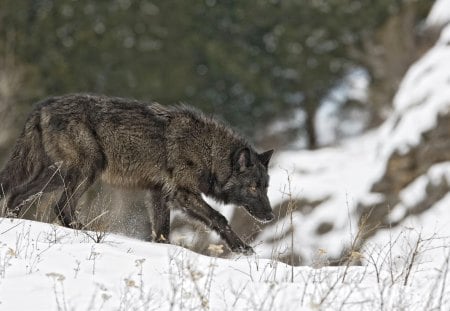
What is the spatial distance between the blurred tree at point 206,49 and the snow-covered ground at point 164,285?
21.3 meters

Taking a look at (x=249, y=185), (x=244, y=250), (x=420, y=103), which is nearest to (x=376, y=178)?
(x=420, y=103)

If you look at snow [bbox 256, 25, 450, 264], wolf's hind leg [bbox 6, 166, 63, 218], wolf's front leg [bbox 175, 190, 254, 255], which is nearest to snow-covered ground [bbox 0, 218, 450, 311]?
wolf's hind leg [bbox 6, 166, 63, 218]

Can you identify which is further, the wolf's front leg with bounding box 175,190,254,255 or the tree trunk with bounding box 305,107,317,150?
the tree trunk with bounding box 305,107,317,150

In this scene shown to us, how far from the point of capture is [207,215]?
781cm

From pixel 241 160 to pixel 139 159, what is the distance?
4.02 ft

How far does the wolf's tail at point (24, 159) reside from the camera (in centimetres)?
767

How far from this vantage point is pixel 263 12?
2947cm

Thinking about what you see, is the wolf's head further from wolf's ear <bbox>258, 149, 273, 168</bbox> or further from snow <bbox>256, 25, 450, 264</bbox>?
snow <bbox>256, 25, 450, 264</bbox>

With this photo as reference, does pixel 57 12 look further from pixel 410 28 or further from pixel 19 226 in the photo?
pixel 19 226

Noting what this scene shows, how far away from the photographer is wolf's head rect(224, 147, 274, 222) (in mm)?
8234

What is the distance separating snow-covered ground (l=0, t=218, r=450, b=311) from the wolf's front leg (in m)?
1.73

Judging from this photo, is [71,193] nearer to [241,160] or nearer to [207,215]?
[207,215]

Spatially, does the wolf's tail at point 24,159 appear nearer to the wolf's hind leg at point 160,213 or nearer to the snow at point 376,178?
the wolf's hind leg at point 160,213

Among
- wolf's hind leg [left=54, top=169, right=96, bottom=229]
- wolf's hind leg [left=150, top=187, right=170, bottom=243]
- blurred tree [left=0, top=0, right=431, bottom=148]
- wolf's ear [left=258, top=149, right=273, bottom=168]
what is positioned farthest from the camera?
blurred tree [left=0, top=0, right=431, bottom=148]
